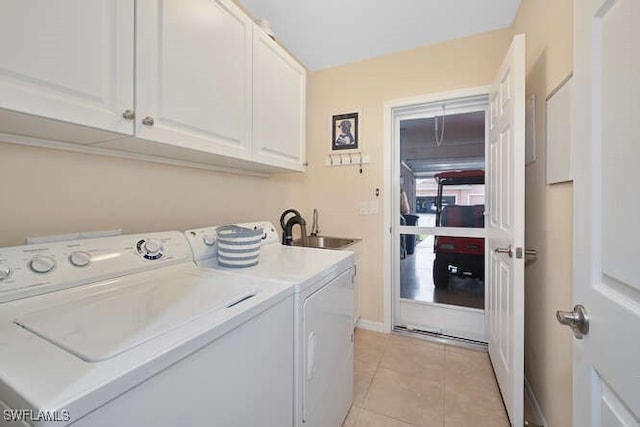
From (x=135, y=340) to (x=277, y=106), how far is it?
4.91ft

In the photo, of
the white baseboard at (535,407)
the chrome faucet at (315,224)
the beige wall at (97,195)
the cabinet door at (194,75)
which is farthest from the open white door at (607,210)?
the chrome faucet at (315,224)

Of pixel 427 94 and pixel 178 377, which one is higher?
pixel 427 94

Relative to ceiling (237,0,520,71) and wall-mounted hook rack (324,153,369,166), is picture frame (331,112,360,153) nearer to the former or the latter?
wall-mounted hook rack (324,153,369,166)

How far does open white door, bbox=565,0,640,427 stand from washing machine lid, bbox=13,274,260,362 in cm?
90

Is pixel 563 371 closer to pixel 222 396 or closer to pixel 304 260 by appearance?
pixel 304 260

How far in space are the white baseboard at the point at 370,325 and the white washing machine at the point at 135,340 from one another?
5.43ft

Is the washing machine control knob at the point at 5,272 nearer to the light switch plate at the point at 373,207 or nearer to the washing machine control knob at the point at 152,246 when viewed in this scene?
the washing machine control knob at the point at 152,246

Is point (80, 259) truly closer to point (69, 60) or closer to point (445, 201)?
point (69, 60)

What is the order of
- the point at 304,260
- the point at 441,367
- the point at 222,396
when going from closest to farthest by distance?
the point at 222,396 < the point at 304,260 < the point at 441,367

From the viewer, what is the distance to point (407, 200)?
2547 mm

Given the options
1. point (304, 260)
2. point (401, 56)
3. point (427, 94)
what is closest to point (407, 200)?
point (427, 94)

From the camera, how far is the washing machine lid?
0.56m

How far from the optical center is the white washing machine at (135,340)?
0.44 metres

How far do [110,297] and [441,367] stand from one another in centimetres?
210
